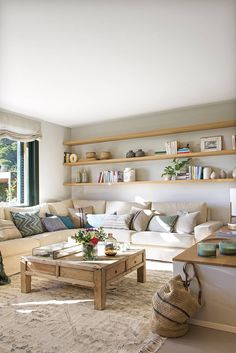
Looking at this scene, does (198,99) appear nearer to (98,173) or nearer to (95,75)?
(95,75)

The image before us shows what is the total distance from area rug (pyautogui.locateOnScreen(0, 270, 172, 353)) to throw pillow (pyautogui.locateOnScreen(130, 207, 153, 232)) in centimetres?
129

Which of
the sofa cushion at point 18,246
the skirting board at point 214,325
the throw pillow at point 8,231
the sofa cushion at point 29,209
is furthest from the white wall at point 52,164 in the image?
the skirting board at point 214,325

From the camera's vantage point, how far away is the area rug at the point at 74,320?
211cm

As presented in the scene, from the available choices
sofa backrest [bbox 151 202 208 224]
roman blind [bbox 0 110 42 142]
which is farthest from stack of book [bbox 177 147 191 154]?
roman blind [bbox 0 110 42 142]

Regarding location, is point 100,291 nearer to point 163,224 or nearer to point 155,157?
point 163,224

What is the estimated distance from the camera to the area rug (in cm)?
211

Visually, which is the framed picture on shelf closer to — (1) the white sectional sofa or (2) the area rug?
(1) the white sectional sofa

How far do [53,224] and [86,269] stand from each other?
210cm

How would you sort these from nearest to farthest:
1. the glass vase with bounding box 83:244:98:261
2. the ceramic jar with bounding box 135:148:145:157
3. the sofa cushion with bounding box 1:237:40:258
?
1. the glass vase with bounding box 83:244:98:261
2. the sofa cushion with bounding box 1:237:40:258
3. the ceramic jar with bounding box 135:148:145:157

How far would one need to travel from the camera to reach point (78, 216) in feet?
17.4

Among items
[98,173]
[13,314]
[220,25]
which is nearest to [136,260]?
[13,314]

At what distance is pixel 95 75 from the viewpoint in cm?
348

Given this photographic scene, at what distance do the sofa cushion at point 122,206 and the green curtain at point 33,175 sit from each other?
1.34 metres

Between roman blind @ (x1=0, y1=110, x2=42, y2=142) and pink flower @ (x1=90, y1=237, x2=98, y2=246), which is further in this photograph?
roman blind @ (x1=0, y1=110, x2=42, y2=142)
